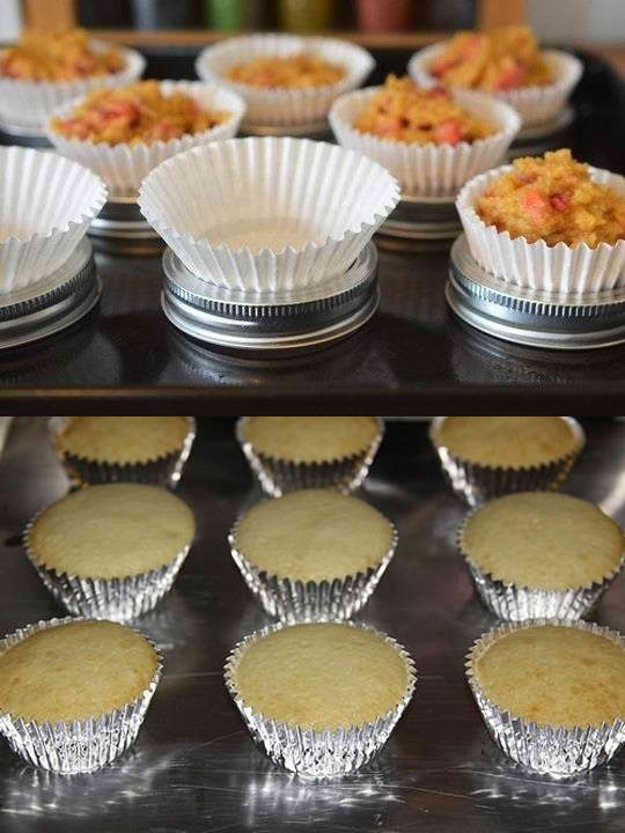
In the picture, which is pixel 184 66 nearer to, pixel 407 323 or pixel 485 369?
pixel 407 323

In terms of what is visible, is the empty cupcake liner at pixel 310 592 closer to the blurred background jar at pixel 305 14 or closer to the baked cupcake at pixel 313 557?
the baked cupcake at pixel 313 557

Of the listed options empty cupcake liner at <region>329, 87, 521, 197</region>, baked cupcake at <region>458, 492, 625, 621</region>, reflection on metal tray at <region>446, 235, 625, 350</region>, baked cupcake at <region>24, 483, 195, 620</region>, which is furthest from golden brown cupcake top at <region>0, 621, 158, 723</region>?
empty cupcake liner at <region>329, 87, 521, 197</region>

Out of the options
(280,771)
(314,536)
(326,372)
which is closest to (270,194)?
(326,372)

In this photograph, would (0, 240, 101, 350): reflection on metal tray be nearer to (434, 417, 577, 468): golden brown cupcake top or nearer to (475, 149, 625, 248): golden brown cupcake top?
(475, 149, 625, 248): golden brown cupcake top

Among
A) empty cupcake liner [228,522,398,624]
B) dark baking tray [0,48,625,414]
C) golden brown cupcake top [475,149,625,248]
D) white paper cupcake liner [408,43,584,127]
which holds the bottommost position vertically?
empty cupcake liner [228,522,398,624]

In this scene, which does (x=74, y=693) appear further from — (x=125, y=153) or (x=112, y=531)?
(x=125, y=153)
